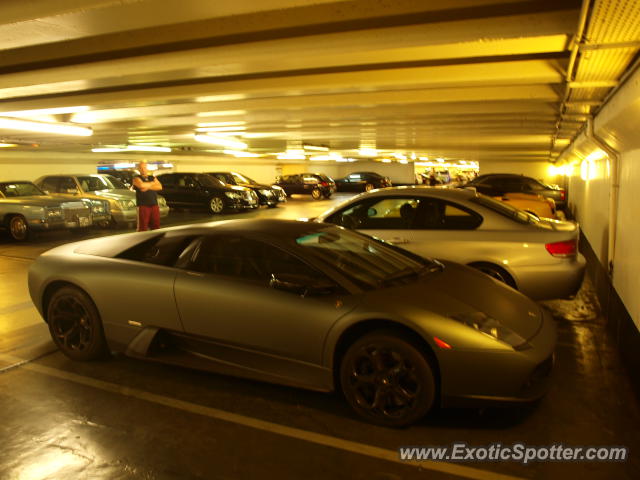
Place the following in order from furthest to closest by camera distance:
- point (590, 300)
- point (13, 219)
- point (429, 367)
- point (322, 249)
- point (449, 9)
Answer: point (13, 219)
point (590, 300)
point (449, 9)
point (322, 249)
point (429, 367)

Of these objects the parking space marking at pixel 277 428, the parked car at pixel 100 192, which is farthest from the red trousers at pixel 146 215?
the parking space marking at pixel 277 428

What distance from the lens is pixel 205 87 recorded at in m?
7.32

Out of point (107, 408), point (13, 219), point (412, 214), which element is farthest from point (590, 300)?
point (13, 219)

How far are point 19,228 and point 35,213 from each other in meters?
0.72

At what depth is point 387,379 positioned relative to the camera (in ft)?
10.7

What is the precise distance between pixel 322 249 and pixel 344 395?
1131mm

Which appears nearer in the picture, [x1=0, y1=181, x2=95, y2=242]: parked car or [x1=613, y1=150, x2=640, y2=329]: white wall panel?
[x1=613, y1=150, x2=640, y2=329]: white wall panel

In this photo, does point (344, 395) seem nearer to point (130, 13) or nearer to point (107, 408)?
point (107, 408)

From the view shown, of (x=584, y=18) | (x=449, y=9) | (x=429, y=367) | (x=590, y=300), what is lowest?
(x=590, y=300)

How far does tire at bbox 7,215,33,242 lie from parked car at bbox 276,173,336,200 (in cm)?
1677

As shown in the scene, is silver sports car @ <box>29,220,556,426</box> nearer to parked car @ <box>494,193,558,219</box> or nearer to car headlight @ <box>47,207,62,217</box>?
parked car @ <box>494,193,558,219</box>

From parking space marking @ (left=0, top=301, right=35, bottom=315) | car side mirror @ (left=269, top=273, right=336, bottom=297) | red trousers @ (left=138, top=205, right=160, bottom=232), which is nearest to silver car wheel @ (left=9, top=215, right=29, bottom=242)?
red trousers @ (left=138, top=205, right=160, bottom=232)

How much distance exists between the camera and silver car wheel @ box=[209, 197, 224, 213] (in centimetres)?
1881
